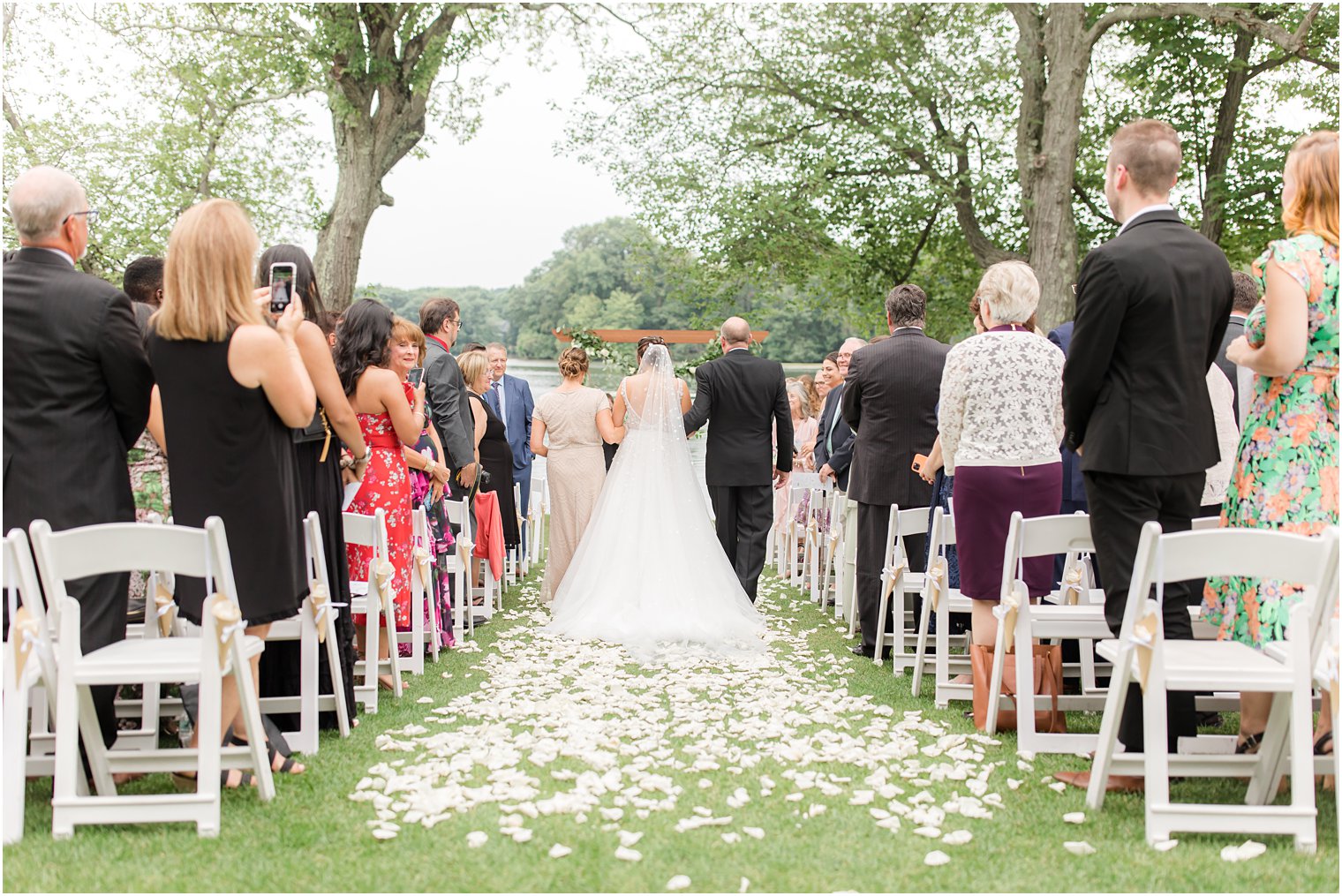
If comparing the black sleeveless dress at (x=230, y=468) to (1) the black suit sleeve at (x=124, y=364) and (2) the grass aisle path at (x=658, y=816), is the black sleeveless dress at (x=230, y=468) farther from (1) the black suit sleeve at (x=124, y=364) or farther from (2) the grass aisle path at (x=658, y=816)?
(2) the grass aisle path at (x=658, y=816)

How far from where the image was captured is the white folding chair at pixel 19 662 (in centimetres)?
331

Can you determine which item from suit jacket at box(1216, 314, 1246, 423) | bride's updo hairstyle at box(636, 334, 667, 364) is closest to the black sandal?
suit jacket at box(1216, 314, 1246, 423)

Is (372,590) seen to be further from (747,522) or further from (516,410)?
(516,410)

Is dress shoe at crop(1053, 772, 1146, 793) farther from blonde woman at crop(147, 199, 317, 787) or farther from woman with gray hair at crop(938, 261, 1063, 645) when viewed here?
blonde woman at crop(147, 199, 317, 787)

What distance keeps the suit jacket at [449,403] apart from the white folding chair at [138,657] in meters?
3.47

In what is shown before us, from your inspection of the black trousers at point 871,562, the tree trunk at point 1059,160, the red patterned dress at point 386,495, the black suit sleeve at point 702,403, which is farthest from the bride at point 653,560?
the tree trunk at point 1059,160

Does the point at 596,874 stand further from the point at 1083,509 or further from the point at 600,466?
the point at 600,466

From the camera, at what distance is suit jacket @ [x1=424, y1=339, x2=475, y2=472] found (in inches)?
271

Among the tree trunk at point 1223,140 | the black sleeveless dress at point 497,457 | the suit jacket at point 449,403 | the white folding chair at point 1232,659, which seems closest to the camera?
the white folding chair at point 1232,659

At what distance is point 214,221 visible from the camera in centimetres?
370

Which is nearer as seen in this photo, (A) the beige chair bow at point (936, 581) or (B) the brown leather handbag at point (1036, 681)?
(B) the brown leather handbag at point (1036, 681)

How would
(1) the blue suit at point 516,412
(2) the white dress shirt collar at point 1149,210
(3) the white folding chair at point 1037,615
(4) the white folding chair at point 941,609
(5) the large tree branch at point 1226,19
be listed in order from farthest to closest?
(5) the large tree branch at point 1226,19, (1) the blue suit at point 516,412, (4) the white folding chair at point 941,609, (3) the white folding chair at point 1037,615, (2) the white dress shirt collar at point 1149,210

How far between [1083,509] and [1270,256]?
2706 mm

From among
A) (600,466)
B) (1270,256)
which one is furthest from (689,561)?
(1270,256)
